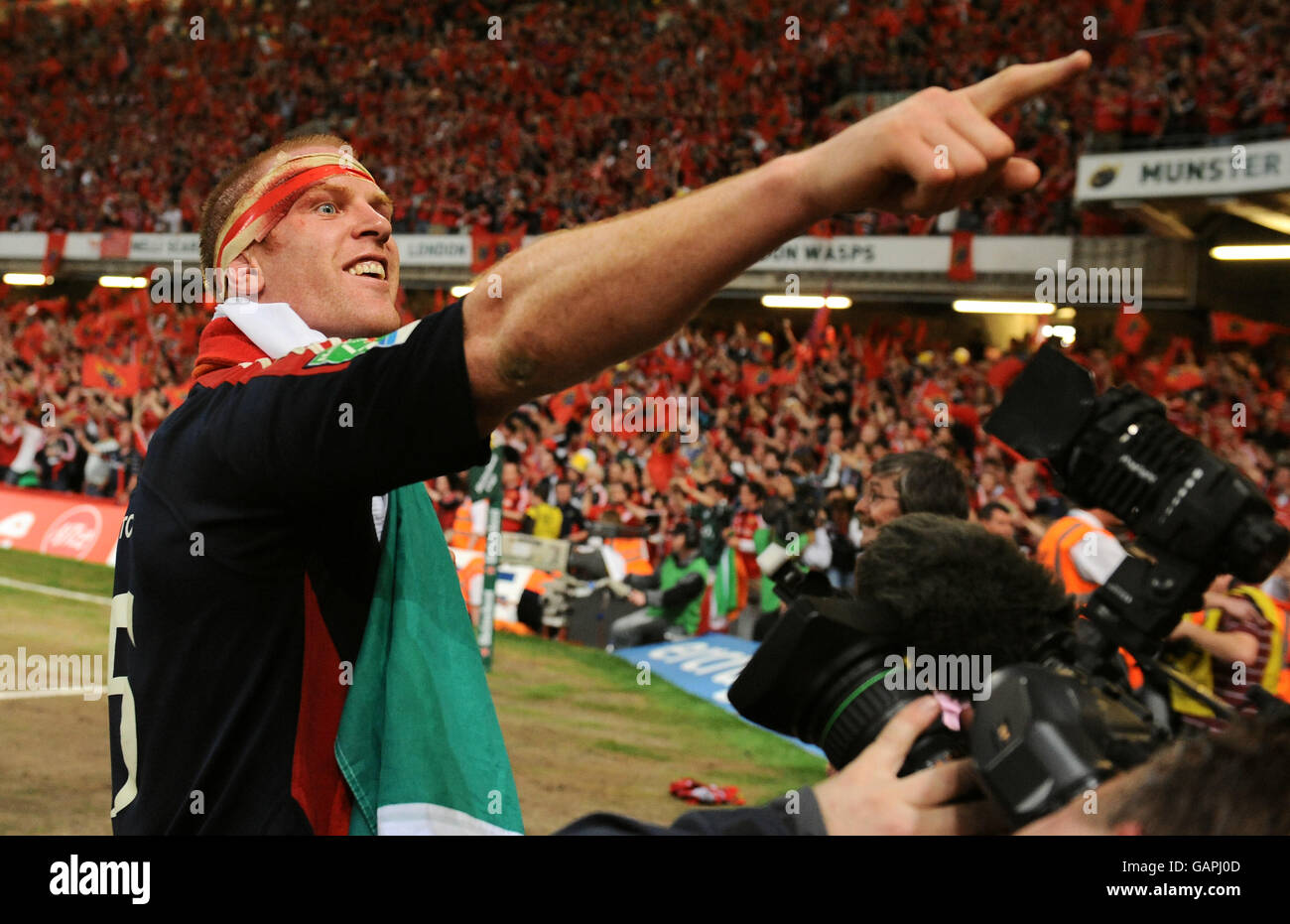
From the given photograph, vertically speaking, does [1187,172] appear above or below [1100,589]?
above

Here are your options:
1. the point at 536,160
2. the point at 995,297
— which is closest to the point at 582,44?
the point at 536,160

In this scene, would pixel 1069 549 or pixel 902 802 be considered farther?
pixel 1069 549

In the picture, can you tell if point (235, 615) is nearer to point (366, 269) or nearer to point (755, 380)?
point (366, 269)

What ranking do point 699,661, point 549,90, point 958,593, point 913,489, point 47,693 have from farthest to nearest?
point 549,90 < point 699,661 < point 47,693 < point 913,489 < point 958,593

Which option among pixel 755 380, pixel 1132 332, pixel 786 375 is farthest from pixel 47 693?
pixel 1132 332

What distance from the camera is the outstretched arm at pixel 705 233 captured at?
101 centimetres

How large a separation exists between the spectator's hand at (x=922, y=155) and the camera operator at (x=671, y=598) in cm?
1000

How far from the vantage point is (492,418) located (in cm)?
118

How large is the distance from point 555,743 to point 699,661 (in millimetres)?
2603

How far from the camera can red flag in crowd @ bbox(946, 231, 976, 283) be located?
1611 cm

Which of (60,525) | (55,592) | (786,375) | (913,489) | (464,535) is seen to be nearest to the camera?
(913,489)

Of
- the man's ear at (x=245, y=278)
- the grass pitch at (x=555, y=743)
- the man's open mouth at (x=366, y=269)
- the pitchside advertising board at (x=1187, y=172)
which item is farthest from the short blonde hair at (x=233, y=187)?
the pitchside advertising board at (x=1187, y=172)

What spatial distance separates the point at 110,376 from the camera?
1507cm

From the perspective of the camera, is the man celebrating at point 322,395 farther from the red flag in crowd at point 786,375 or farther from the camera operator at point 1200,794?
the red flag in crowd at point 786,375
